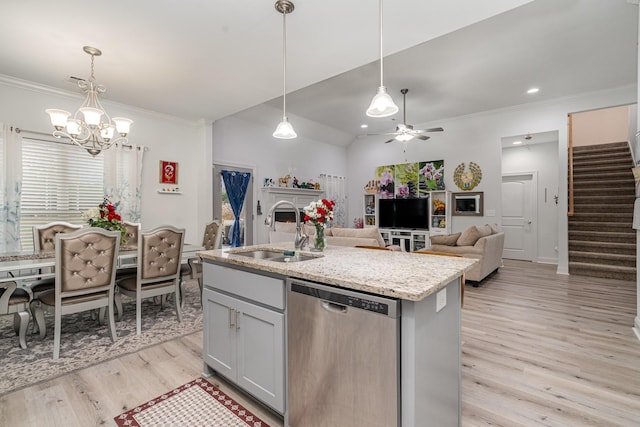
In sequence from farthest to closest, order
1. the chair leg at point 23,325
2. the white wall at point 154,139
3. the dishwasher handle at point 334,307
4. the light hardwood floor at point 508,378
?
the white wall at point 154,139 → the chair leg at point 23,325 → the light hardwood floor at point 508,378 → the dishwasher handle at point 334,307

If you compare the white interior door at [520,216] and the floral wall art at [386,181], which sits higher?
the floral wall art at [386,181]

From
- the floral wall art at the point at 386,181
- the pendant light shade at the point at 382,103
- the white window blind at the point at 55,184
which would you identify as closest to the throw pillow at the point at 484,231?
the floral wall art at the point at 386,181

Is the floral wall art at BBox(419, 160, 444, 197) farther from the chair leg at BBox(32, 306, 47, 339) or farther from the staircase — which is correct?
the chair leg at BBox(32, 306, 47, 339)

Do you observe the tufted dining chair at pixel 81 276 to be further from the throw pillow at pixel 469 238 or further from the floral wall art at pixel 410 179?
the floral wall art at pixel 410 179

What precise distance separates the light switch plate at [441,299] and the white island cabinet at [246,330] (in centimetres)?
76

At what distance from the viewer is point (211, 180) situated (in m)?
5.40

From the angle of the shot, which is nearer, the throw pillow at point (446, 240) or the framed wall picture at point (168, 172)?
the throw pillow at point (446, 240)

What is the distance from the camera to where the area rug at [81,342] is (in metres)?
2.17

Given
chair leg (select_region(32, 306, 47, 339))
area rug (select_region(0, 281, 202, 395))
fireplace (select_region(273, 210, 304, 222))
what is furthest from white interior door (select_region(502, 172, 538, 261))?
chair leg (select_region(32, 306, 47, 339))

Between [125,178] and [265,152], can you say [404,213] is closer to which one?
[265,152]

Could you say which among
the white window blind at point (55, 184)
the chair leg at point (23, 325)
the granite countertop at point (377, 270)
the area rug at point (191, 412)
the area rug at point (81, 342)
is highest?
the white window blind at point (55, 184)

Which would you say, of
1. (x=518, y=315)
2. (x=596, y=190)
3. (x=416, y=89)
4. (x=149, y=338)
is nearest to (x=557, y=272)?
(x=596, y=190)

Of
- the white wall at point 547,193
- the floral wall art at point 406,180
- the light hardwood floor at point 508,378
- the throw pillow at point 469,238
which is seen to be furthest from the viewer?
the floral wall art at point 406,180

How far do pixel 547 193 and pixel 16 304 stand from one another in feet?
28.9
